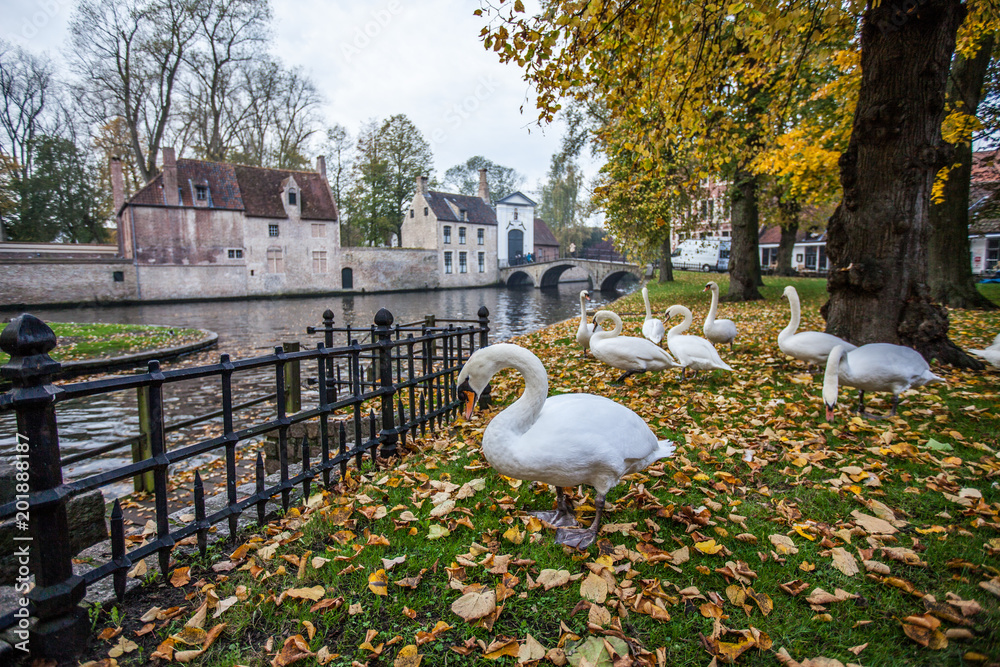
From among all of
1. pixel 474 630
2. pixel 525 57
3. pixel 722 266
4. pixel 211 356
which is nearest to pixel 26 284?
pixel 211 356

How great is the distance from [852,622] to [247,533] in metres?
3.36

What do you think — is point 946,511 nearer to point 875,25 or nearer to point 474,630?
point 474,630

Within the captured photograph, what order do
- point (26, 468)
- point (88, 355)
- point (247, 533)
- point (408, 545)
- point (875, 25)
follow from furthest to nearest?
point (88, 355) < point (875, 25) < point (247, 533) < point (408, 545) < point (26, 468)

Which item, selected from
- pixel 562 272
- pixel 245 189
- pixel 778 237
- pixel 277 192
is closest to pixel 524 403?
pixel 245 189

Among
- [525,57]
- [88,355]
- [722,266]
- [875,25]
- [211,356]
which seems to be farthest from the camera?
[722,266]

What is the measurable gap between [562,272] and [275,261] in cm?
2919

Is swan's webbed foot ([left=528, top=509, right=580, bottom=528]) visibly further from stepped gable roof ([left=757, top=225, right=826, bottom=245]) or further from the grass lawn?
stepped gable roof ([left=757, top=225, right=826, bottom=245])

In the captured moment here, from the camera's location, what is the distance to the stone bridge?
139 ft

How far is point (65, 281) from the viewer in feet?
94.6

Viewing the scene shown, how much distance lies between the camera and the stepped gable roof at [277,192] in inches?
1462

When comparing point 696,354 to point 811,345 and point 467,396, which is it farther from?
point 467,396

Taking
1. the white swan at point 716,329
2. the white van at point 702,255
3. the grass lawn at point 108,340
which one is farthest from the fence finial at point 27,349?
the white van at point 702,255

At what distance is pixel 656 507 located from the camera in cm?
321

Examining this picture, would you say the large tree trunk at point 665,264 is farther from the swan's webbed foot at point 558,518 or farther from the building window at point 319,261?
the building window at point 319,261
